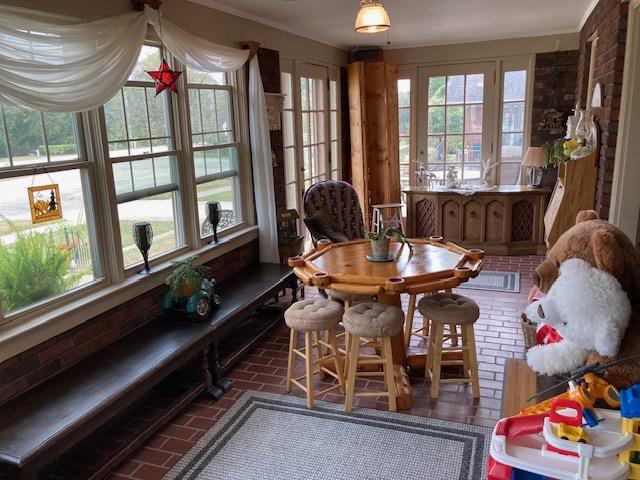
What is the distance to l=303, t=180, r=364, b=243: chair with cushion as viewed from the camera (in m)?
4.48

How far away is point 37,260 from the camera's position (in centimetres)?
263

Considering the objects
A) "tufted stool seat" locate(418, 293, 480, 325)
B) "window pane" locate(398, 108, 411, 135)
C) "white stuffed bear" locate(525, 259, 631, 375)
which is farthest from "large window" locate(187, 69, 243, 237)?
"window pane" locate(398, 108, 411, 135)

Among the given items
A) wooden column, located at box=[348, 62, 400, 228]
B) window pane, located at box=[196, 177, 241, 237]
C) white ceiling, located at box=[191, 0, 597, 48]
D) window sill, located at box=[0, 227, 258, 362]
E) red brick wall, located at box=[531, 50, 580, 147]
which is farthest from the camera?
wooden column, located at box=[348, 62, 400, 228]

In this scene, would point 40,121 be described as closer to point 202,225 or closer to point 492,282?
point 202,225

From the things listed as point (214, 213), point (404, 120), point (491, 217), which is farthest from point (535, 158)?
point (214, 213)

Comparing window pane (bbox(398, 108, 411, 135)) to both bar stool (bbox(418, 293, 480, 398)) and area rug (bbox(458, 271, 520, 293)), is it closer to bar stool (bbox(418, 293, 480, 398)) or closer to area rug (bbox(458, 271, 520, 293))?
area rug (bbox(458, 271, 520, 293))

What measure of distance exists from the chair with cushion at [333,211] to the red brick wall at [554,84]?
9.59 ft

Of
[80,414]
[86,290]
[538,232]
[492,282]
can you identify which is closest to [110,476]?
[80,414]

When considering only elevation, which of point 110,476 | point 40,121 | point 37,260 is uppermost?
point 40,121

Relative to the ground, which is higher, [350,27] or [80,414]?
[350,27]

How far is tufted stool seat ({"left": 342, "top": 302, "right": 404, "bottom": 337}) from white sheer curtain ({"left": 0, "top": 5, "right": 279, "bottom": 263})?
177 cm

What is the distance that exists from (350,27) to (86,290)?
3785mm

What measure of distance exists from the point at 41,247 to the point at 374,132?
479cm

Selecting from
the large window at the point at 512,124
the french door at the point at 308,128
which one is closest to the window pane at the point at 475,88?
the large window at the point at 512,124
